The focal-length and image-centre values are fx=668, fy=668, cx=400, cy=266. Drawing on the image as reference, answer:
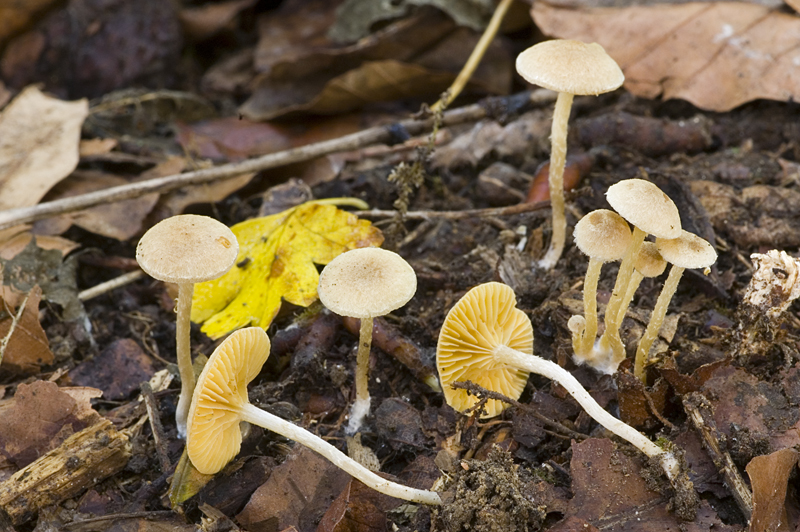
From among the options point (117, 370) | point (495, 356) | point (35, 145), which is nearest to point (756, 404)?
point (495, 356)

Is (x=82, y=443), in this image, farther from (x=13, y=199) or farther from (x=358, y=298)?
(x=13, y=199)

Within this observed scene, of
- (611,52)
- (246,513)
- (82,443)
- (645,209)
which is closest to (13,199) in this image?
(82,443)

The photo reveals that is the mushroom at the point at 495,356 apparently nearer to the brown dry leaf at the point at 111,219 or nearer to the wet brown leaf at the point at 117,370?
the wet brown leaf at the point at 117,370

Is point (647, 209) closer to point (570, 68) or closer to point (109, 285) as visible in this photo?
point (570, 68)

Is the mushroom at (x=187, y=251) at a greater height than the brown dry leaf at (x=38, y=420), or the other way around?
the mushroom at (x=187, y=251)

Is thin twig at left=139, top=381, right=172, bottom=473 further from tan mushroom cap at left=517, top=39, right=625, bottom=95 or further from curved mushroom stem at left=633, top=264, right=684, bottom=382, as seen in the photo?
tan mushroom cap at left=517, top=39, right=625, bottom=95

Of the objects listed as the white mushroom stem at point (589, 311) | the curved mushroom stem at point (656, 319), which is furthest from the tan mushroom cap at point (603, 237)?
the curved mushroom stem at point (656, 319)

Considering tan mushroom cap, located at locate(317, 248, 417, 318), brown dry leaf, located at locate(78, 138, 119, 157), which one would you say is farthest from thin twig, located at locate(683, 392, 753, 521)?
brown dry leaf, located at locate(78, 138, 119, 157)
